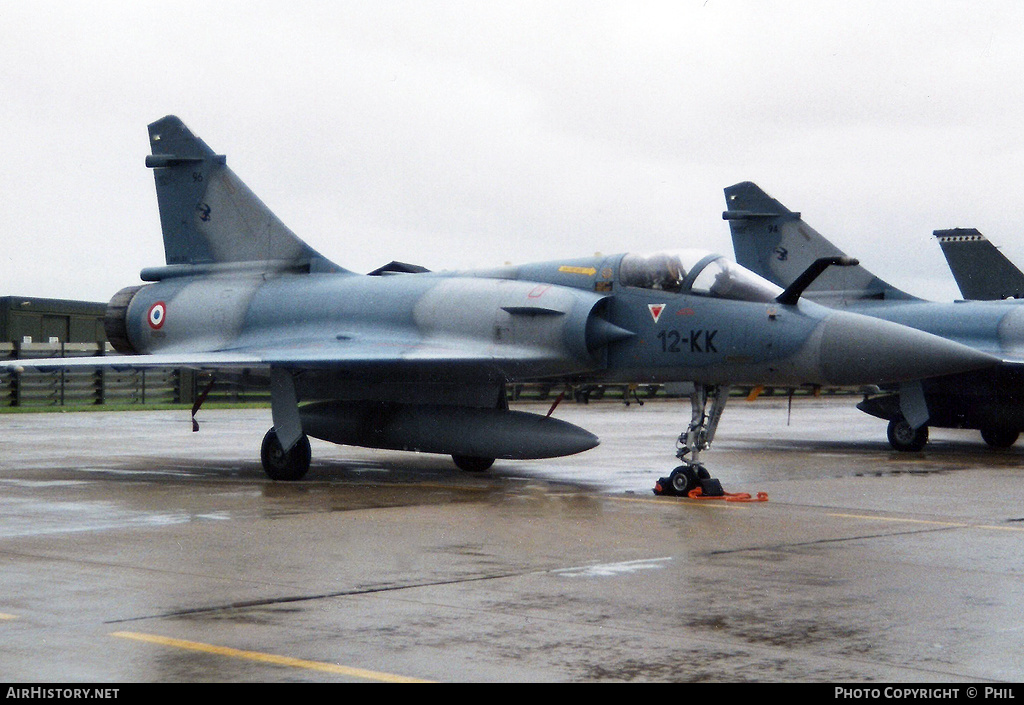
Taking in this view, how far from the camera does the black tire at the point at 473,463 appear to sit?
13562 mm

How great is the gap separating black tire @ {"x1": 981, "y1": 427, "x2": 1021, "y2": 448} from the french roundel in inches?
476

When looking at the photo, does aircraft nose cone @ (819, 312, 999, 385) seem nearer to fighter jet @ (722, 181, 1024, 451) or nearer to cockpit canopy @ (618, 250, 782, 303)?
cockpit canopy @ (618, 250, 782, 303)

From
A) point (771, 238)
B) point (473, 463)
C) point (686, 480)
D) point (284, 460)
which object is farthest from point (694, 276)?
point (771, 238)

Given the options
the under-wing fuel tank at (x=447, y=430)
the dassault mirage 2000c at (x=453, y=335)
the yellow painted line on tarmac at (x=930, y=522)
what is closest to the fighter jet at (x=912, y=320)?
the dassault mirage 2000c at (x=453, y=335)

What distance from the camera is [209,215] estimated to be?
15.6 metres

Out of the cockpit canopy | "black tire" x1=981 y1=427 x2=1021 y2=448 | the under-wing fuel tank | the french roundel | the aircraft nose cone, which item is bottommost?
"black tire" x1=981 y1=427 x2=1021 y2=448

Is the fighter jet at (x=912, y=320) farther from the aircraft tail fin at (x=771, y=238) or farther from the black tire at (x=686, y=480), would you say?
the black tire at (x=686, y=480)

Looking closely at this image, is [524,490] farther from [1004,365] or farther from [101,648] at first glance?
[1004,365]

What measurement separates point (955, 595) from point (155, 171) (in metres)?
12.5

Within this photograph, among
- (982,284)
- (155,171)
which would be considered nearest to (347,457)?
(155,171)

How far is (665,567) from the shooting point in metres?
7.05

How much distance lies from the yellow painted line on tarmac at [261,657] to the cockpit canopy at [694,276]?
743cm

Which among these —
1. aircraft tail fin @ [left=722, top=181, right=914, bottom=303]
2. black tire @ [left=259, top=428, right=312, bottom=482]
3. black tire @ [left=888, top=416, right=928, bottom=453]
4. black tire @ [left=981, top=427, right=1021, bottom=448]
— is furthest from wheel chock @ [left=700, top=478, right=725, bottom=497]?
aircraft tail fin @ [left=722, top=181, right=914, bottom=303]

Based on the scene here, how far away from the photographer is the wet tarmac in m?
4.71
